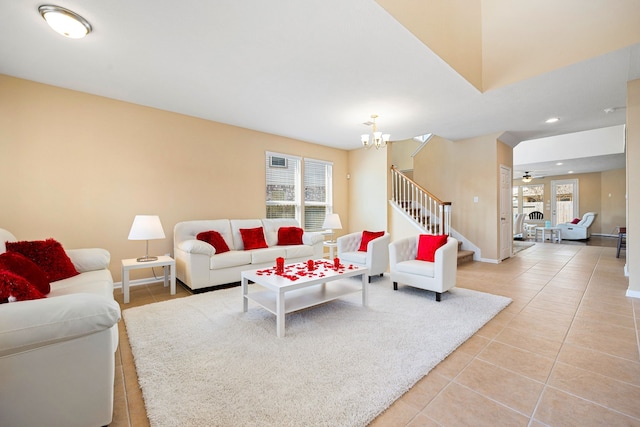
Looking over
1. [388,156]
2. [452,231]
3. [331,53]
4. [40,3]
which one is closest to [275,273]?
[331,53]

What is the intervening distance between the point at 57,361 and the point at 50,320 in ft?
0.69

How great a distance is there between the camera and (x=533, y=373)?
6.28ft

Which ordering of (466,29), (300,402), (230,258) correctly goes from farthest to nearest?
(230,258)
(466,29)
(300,402)

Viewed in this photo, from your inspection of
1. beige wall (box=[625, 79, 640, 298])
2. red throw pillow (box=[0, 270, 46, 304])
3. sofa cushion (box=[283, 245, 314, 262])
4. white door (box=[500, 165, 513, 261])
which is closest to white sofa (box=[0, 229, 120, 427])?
red throw pillow (box=[0, 270, 46, 304])

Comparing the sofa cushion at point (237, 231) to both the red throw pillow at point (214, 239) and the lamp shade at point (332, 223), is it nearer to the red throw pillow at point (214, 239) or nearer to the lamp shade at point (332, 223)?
the red throw pillow at point (214, 239)

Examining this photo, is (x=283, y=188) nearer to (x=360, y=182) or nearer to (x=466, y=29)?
(x=360, y=182)

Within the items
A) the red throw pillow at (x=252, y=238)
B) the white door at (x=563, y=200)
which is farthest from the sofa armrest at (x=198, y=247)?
the white door at (x=563, y=200)

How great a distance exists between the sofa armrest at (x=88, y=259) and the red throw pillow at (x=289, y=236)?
8.32 ft

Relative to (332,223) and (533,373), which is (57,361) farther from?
(332,223)

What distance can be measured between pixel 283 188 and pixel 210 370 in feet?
14.1

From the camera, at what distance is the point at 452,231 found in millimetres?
6543

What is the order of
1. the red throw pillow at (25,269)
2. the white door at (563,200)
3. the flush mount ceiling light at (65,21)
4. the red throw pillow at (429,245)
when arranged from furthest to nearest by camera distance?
1. the white door at (563,200)
2. the red throw pillow at (429,245)
3. the flush mount ceiling light at (65,21)
4. the red throw pillow at (25,269)

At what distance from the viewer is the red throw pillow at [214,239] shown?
4055 mm

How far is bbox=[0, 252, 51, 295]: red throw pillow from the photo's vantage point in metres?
2.01
